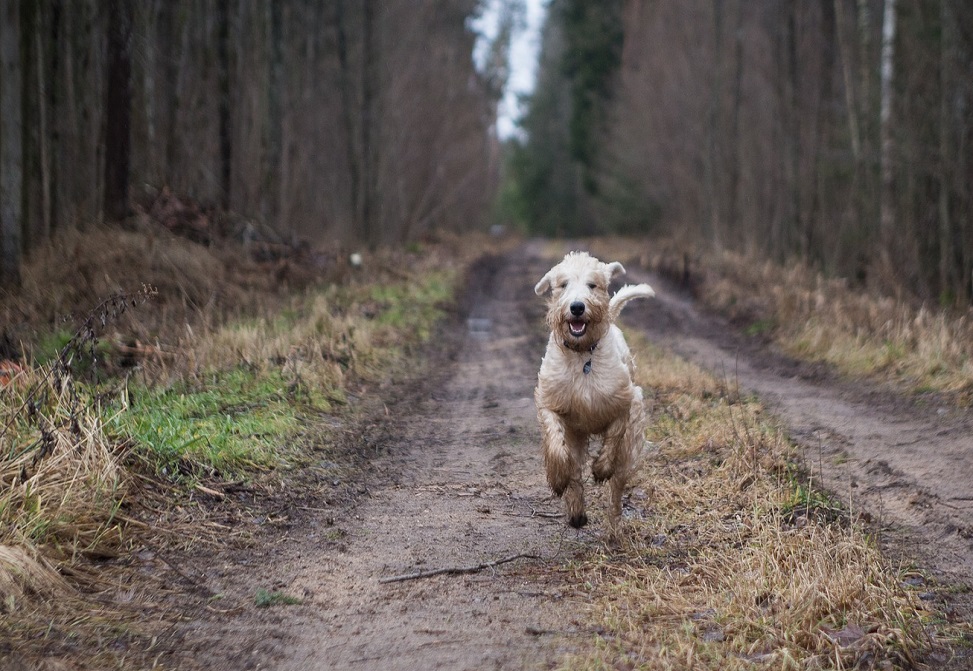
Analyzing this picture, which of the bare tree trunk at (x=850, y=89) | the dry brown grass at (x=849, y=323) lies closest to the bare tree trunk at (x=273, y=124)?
the dry brown grass at (x=849, y=323)

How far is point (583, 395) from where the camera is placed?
552 cm

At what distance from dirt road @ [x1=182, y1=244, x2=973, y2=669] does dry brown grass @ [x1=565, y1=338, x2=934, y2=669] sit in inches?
10.6

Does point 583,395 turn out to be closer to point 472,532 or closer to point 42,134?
point 472,532

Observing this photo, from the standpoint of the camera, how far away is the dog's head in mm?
5434

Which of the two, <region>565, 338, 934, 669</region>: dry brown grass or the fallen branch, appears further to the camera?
the fallen branch

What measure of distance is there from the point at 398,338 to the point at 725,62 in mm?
16998

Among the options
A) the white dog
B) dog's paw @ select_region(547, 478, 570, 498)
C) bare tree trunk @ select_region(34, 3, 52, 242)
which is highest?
bare tree trunk @ select_region(34, 3, 52, 242)

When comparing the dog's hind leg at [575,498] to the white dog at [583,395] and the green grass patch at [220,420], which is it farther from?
the green grass patch at [220,420]

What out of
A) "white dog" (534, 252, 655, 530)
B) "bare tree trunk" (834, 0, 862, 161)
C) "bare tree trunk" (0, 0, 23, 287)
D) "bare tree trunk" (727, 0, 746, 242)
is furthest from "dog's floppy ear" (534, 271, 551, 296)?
"bare tree trunk" (727, 0, 746, 242)

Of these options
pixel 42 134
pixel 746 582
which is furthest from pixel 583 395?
pixel 42 134

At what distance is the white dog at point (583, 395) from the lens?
5453 millimetres

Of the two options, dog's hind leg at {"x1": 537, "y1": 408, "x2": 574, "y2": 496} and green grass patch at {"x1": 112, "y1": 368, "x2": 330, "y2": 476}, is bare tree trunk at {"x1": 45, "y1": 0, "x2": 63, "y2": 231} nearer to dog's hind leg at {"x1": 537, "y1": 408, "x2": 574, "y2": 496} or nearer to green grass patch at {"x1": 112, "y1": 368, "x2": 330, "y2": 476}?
green grass patch at {"x1": 112, "y1": 368, "x2": 330, "y2": 476}

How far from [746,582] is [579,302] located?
191 cm

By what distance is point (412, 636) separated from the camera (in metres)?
4.05
